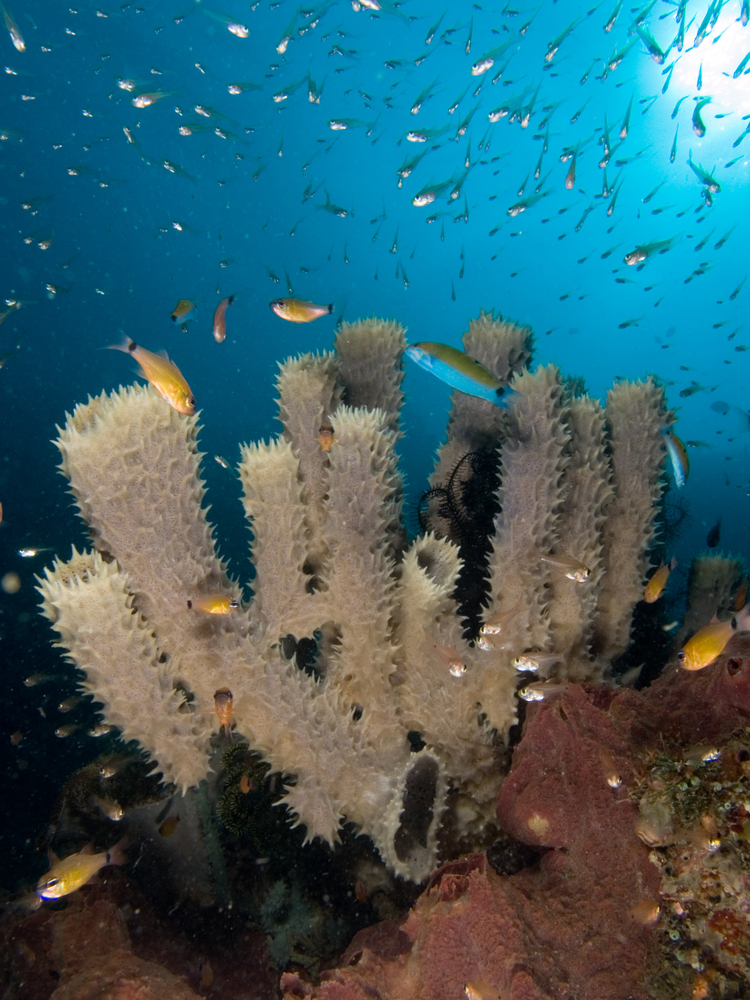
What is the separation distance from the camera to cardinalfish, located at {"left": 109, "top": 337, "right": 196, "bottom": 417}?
7.79 feet

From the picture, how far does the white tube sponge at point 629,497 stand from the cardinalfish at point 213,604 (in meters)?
2.31

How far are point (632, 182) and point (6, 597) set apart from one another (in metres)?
61.1

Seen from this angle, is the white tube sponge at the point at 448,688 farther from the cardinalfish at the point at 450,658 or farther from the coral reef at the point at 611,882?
the coral reef at the point at 611,882

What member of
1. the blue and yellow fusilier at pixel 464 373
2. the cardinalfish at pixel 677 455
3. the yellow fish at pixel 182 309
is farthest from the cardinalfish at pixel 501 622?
the yellow fish at pixel 182 309

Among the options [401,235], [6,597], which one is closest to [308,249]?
[401,235]

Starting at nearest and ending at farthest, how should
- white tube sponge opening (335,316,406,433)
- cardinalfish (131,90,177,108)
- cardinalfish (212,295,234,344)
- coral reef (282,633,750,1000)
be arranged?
coral reef (282,633,750,1000), white tube sponge opening (335,316,406,433), cardinalfish (212,295,234,344), cardinalfish (131,90,177,108)

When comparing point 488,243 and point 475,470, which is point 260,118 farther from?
point 475,470

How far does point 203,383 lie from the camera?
5025 centimetres

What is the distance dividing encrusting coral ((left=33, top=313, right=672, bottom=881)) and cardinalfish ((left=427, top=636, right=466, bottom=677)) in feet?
0.07

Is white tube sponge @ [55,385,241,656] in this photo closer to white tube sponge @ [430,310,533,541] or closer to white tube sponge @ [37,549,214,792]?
white tube sponge @ [37,549,214,792]

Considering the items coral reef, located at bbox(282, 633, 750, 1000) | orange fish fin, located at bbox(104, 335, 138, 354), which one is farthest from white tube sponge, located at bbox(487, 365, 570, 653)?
orange fish fin, located at bbox(104, 335, 138, 354)

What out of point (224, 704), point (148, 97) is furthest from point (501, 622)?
point (148, 97)

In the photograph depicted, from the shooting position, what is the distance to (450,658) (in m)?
2.71

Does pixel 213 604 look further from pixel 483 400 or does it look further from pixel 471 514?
pixel 483 400
